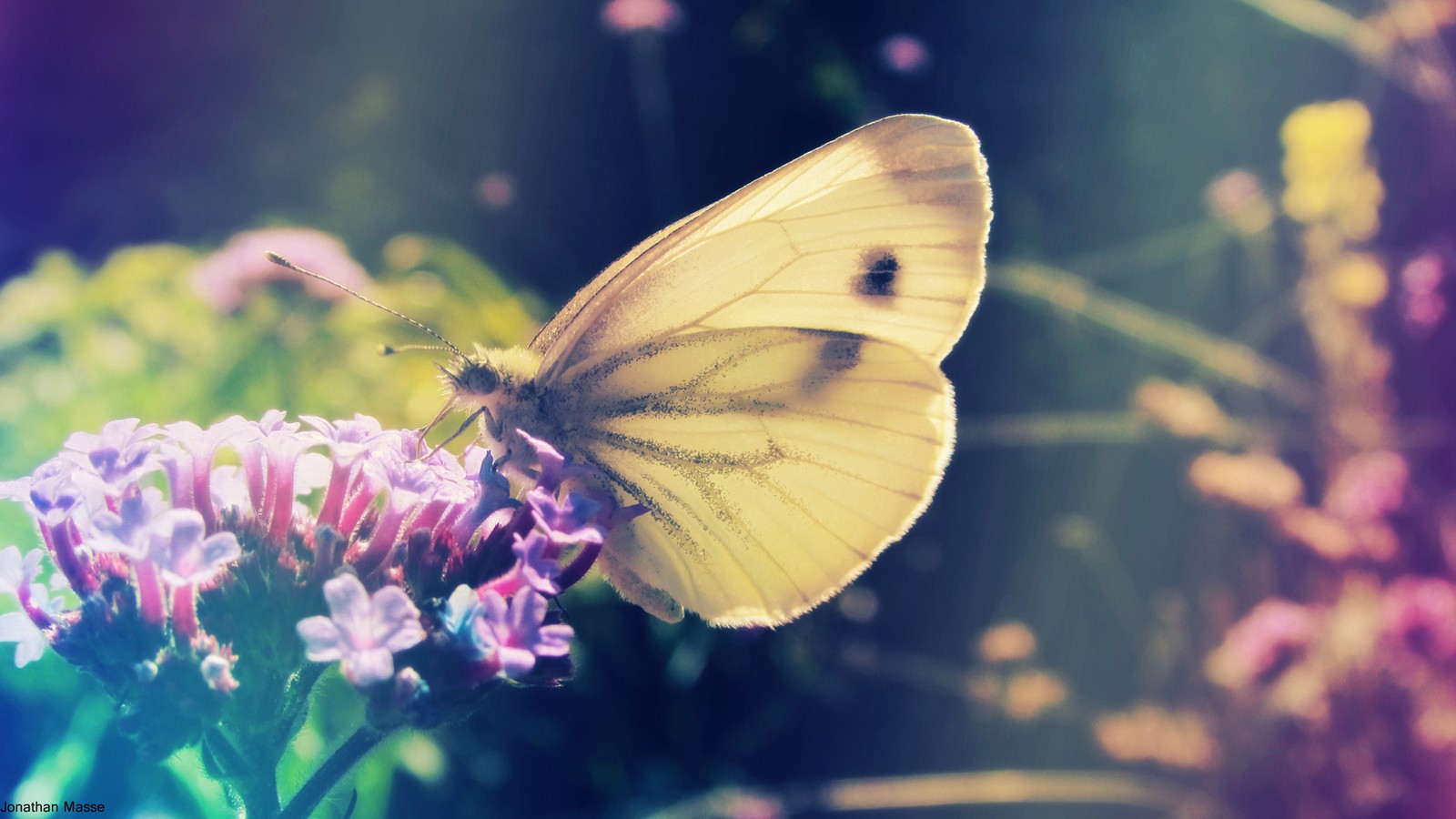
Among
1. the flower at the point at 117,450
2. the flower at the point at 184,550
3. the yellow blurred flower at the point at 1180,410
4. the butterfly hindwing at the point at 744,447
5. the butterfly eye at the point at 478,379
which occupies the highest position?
the yellow blurred flower at the point at 1180,410

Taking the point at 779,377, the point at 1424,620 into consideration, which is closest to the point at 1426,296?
the point at 1424,620

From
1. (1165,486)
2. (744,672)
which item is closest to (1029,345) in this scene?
(1165,486)

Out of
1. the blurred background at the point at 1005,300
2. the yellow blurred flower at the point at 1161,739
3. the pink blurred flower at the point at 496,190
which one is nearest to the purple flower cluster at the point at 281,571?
the blurred background at the point at 1005,300

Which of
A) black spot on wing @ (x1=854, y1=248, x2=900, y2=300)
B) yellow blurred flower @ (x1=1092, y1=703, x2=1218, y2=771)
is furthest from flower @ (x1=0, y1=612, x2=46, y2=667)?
yellow blurred flower @ (x1=1092, y1=703, x2=1218, y2=771)

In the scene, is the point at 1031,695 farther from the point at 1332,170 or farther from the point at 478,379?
the point at 478,379

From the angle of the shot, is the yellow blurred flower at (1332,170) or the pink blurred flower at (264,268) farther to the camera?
the yellow blurred flower at (1332,170)

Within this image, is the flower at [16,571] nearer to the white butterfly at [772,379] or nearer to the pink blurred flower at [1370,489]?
the white butterfly at [772,379]
